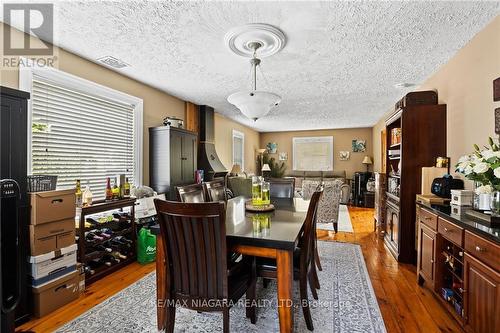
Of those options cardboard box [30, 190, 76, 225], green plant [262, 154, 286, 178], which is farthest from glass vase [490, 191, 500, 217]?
green plant [262, 154, 286, 178]

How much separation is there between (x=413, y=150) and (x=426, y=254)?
130cm

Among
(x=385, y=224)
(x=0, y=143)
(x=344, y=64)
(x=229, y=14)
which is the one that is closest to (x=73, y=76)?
(x=0, y=143)

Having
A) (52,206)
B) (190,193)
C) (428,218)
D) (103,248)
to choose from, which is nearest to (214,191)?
(190,193)

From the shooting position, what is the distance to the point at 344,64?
2996mm

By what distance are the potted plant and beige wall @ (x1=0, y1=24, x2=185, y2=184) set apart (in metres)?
3.85

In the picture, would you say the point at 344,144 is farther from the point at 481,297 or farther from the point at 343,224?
the point at 481,297

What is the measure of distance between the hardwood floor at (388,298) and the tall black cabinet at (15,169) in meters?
0.28

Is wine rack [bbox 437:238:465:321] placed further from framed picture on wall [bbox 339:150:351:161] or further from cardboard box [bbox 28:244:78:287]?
framed picture on wall [bbox 339:150:351:161]

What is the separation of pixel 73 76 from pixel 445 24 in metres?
3.72

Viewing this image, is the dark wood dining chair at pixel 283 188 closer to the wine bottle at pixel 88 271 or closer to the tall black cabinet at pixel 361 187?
the wine bottle at pixel 88 271

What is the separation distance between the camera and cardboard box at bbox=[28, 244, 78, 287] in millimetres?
1970

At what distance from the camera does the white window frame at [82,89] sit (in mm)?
2311

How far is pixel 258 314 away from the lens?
6.57 feet

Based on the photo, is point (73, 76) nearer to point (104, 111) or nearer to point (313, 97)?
point (104, 111)
